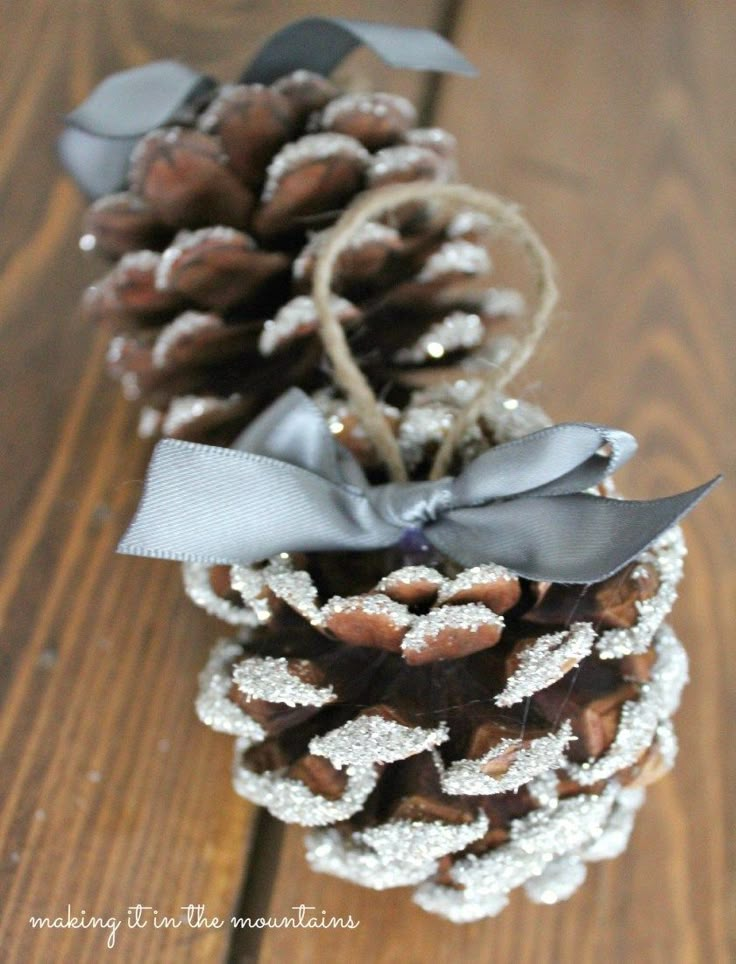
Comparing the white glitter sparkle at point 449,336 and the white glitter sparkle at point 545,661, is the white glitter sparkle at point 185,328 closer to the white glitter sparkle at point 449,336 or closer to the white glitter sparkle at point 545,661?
the white glitter sparkle at point 449,336

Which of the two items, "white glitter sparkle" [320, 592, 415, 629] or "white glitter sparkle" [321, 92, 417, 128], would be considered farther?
"white glitter sparkle" [321, 92, 417, 128]

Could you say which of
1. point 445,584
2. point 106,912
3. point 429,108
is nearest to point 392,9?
point 429,108

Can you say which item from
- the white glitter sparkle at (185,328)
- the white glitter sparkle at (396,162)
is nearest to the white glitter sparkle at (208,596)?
the white glitter sparkle at (185,328)

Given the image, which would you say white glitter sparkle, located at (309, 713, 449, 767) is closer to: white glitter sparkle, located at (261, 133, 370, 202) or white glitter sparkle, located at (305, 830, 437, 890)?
white glitter sparkle, located at (305, 830, 437, 890)

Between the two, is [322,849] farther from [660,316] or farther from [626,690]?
[660,316]

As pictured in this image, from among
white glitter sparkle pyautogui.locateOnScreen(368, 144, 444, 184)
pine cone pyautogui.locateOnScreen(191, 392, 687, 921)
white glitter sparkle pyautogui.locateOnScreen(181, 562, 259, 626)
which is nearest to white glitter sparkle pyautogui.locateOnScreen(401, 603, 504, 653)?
pine cone pyautogui.locateOnScreen(191, 392, 687, 921)

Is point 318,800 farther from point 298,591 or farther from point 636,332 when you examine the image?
point 636,332
